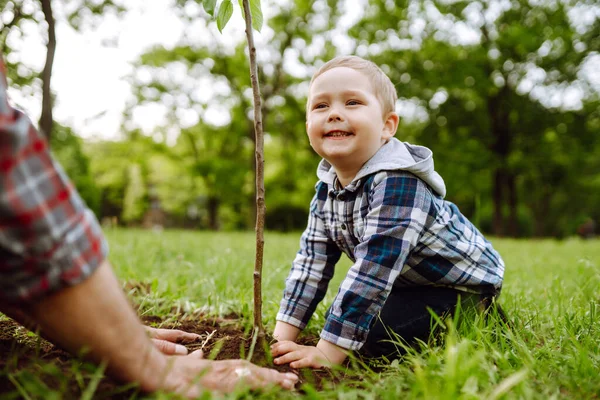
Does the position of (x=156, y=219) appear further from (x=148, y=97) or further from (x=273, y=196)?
(x=148, y=97)

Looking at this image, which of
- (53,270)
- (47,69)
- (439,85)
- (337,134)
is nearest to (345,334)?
(337,134)

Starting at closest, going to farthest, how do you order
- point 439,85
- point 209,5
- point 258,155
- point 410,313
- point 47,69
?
point 209,5, point 258,155, point 410,313, point 47,69, point 439,85

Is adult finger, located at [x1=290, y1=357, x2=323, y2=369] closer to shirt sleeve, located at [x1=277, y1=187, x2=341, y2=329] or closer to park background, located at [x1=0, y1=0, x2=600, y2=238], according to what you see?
shirt sleeve, located at [x1=277, y1=187, x2=341, y2=329]

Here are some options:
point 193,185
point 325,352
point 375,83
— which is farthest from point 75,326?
point 193,185

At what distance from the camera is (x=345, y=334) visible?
1.66m

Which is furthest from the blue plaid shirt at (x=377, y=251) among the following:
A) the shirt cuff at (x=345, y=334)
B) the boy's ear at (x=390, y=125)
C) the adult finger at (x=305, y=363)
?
the boy's ear at (x=390, y=125)

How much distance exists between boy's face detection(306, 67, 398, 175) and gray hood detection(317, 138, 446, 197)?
58 mm

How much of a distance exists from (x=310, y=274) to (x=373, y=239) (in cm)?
51

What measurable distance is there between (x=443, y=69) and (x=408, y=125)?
238 centimetres

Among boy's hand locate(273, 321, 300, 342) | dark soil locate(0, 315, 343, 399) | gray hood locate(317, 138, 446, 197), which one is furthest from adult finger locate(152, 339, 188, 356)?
gray hood locate(317, 138, 446, 197)

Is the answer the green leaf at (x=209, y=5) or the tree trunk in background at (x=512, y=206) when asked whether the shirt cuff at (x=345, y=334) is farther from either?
the tree trunk in background at (x=512, y=206)

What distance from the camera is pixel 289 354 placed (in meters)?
1.61

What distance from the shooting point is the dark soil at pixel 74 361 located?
1127mm

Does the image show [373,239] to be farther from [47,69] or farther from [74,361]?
[47,69]
